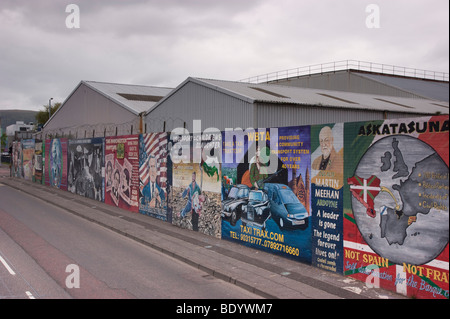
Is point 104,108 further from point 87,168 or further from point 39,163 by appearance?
point 87,168

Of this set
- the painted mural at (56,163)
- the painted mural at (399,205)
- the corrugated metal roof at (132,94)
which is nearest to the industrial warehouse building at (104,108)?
the corrugated metal roof at (132,94)

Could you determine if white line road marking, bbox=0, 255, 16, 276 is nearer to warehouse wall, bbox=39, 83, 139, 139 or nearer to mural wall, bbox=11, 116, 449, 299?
mural wall, bbox=11, 116, 449, 299

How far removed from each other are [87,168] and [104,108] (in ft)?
39.6

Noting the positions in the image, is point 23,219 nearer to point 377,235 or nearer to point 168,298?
point 168,298

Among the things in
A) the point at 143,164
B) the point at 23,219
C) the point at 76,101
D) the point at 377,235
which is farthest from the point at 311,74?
the point at 377,235

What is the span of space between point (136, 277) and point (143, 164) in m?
8.56

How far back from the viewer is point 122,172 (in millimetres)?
18750

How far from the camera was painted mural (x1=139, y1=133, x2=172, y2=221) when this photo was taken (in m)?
15.1

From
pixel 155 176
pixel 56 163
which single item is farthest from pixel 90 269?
pixel 56 163

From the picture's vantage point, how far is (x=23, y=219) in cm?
1574

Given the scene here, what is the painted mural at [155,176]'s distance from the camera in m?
15.1

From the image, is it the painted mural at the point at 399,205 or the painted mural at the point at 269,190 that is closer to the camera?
the painted mural at the point at 399,205

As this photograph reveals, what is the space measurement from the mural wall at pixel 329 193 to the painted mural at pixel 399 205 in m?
0.02

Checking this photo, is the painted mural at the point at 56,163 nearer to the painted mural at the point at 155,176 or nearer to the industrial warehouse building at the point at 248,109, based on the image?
the industrial warehouse building at the point at 248,109
